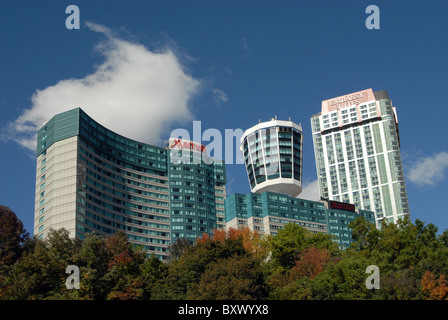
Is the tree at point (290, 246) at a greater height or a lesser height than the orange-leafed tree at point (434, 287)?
greater

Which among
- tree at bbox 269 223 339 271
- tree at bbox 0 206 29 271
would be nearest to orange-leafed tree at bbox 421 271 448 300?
tree at bbox 269 223 339 271

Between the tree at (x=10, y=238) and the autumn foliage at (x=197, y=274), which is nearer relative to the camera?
the autumn foliage at (x=197, y=274)

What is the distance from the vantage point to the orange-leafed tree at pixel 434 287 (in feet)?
291

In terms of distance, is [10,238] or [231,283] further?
[10,238]

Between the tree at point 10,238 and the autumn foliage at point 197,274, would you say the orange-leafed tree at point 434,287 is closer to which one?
the autumn foliage at point 197,274

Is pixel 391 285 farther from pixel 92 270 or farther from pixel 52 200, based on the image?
pixel 52 200

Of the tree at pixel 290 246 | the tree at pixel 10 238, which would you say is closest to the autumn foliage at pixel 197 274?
the tree at pixel 10 238

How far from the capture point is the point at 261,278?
88.6 meters

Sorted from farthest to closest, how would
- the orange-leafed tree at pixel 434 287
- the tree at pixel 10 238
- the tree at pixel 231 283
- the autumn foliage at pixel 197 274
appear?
the tree at pixel 10 238 → the orange-leafed tree at pixel 434 287 → the autumn foliage at pixel 197 274 → the tree at pixel 231 283

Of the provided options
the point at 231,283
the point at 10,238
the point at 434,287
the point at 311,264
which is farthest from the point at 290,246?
the point at 10,238

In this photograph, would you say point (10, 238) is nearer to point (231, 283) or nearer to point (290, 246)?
point (231, 283)

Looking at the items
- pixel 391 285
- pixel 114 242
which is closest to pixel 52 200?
pixel 114 242

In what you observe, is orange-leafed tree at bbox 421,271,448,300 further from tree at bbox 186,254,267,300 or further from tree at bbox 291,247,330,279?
tree at bbox 186,254,267,300

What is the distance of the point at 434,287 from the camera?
90.5 m
